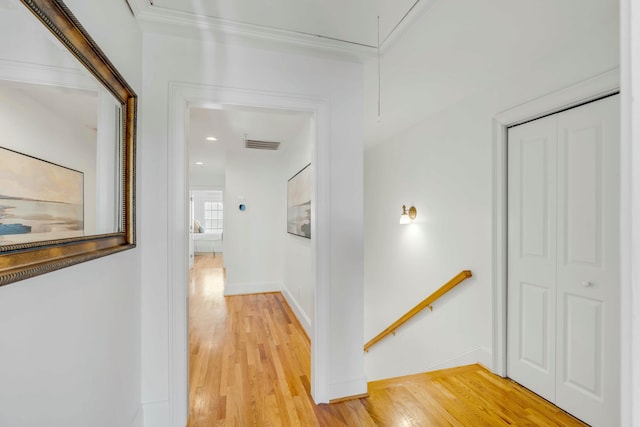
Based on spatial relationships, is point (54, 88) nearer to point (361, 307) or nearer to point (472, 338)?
point (361, 307)

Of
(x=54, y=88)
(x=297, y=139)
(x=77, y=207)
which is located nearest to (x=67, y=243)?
(x=77, y=207)

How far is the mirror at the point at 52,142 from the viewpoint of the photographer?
703mm

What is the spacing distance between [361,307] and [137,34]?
219 cm

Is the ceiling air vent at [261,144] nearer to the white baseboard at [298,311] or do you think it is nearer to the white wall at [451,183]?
the white wall at [451,183]

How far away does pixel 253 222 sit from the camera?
16.1 feet

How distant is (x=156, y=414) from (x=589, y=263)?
9.15 ft

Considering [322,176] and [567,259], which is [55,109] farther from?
[567,259]

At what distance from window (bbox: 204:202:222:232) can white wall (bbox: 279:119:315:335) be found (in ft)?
22.3

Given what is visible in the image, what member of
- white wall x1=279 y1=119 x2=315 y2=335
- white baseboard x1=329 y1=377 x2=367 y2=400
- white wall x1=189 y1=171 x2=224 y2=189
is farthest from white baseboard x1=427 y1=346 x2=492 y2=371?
white wall x1=189 y1=171 x2=224 y2=189

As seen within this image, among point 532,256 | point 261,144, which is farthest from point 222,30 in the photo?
point 532,256

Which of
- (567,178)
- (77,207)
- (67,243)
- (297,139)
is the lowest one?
(67,243)

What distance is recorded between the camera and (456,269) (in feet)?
9.20

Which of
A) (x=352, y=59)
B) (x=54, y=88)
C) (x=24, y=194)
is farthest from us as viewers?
(x=352, y=59)

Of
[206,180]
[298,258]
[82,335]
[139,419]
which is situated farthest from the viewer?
[206,180]
